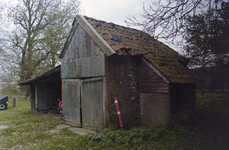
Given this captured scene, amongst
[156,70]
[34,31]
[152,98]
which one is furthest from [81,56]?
[34,31]

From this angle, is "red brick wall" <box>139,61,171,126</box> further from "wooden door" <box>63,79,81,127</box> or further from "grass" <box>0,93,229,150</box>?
"wooden door" <box>63,79,81,127</box>

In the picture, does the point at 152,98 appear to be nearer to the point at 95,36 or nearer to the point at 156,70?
the point at 156,70

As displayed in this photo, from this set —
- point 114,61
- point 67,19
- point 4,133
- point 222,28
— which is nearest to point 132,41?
point 114,61

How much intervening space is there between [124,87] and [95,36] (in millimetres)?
2595

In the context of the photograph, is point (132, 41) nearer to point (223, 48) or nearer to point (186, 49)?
point (186, 49)

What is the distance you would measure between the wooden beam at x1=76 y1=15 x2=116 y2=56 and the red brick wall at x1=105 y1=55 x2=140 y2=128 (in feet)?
1.76

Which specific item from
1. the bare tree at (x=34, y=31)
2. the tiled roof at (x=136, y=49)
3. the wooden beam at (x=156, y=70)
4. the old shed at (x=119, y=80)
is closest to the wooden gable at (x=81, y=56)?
the old shed at (x=119, y=80)

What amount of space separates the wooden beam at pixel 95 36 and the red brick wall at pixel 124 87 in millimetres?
538

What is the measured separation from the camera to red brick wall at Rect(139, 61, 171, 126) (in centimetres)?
812

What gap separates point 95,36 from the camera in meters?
8.47

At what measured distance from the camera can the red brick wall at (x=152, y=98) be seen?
26.7 ft

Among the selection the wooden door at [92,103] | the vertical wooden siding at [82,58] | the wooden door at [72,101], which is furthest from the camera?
the wooden door at [72,101]

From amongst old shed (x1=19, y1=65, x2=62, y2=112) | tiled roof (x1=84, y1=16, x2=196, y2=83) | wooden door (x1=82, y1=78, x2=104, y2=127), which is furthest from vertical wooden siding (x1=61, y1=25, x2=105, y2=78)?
old shed (x1=19, y1=65, x2=62, y2=112)

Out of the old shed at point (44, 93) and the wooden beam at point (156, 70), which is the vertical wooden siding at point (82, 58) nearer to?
the wooden beam at point (156, 70)
